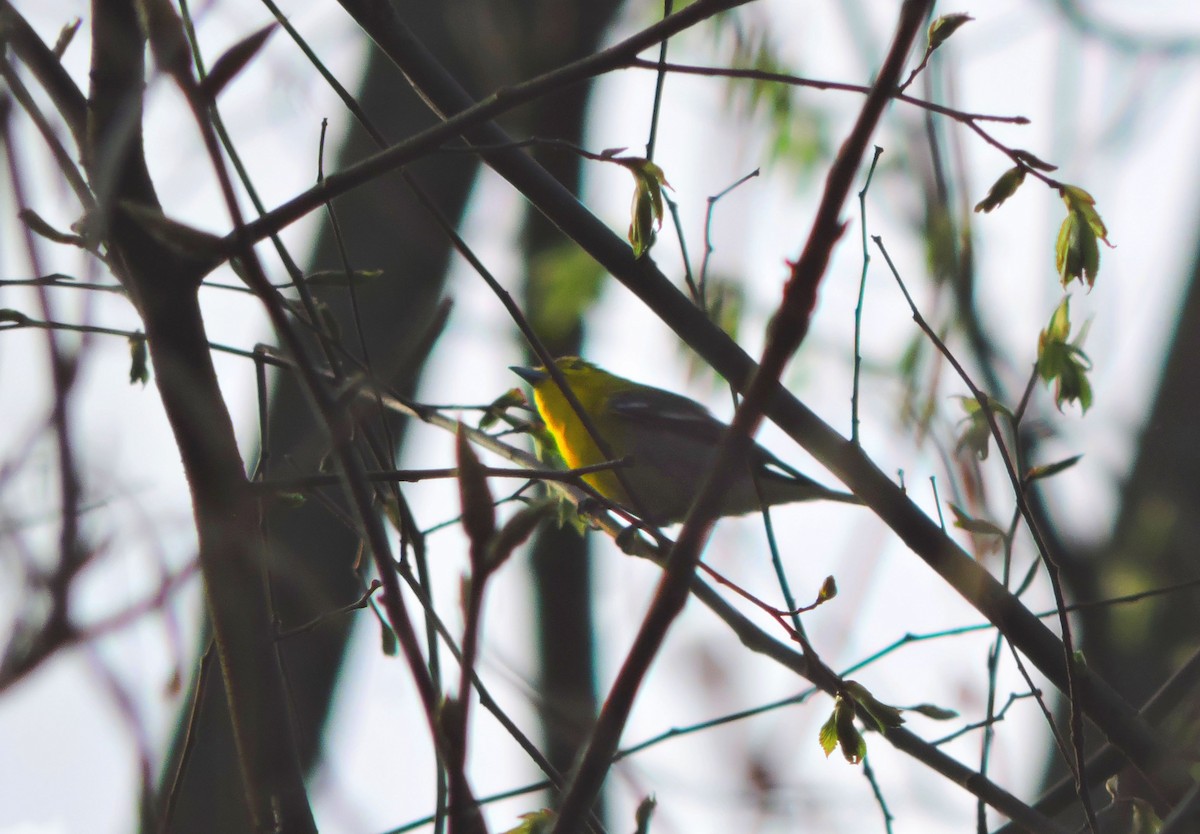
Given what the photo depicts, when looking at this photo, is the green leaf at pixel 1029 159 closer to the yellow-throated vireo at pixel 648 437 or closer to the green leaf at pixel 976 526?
the green leaf at pixel 976 526

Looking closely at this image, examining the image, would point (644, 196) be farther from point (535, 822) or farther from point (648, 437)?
point (648, 437)

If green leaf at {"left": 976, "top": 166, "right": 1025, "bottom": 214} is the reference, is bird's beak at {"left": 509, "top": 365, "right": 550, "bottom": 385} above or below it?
above

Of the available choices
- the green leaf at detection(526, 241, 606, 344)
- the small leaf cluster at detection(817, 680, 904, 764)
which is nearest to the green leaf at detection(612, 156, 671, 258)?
the small leaf cluster at detection(817, 680, 904, 764)

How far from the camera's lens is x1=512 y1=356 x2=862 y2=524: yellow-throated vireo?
5.72 meters

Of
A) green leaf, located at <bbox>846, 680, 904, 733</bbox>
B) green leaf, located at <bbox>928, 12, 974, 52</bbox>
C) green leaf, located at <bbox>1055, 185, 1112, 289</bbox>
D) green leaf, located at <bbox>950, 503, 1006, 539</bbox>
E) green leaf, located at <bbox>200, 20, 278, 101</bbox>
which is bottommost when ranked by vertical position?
green leaf, located at <bbox>846, 680, 904, 733</bbox>

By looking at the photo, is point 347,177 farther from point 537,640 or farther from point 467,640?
point 537,640

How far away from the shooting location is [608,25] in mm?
8703

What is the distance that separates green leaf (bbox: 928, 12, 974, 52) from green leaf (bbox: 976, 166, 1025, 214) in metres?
0.29

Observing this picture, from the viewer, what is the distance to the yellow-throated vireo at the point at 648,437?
572cm

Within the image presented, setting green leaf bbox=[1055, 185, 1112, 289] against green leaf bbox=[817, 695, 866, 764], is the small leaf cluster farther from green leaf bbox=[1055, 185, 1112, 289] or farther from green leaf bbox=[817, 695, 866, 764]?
green leaf bbox=[1055, 185, 1112, 289]

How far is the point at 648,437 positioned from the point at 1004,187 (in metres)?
4.28

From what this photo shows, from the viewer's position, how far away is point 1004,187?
2287 millimetres

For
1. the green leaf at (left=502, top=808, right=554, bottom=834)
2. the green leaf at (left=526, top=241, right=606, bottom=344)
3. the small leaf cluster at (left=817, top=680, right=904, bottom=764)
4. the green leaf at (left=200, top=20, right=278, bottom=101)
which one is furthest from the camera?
the green leaf at (left=526, top=241, right=606, bottom=344)

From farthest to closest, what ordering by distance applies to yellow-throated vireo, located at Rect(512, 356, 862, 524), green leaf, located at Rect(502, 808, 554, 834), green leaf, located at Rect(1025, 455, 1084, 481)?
1. yellow-throated vireo, located at Rect(512, 356, 862, 524)
2. green leaf, located at Rect(1025, 455, 1084, 481)
3. green leaf, located at Rect(502, 808, 554, 834)
